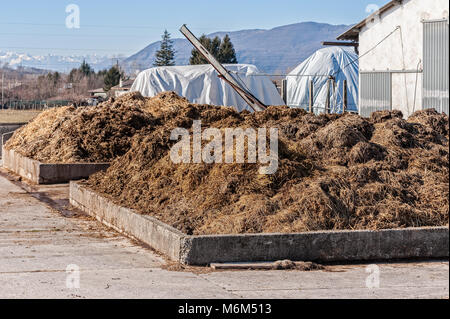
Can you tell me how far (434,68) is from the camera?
19484 millimetres

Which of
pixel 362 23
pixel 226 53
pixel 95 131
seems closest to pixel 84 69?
pixel 226 53

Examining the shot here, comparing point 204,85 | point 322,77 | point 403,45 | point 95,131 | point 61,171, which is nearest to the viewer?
point 61,171

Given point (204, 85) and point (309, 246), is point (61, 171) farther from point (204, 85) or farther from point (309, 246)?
point (204, 85)

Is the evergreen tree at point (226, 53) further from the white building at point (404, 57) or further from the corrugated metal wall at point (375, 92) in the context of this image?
the corrugated metal wall at point (375, 92)

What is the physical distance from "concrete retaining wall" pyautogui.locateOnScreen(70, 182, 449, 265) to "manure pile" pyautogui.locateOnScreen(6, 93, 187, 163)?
28.8ft

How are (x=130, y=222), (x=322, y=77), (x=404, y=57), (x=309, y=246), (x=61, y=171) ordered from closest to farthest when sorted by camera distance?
1. (x=309, y=246)
2. (x=130, y=222)
3. (x=61, y=171)
4. (x=404, y=57)
5. (x=322, y=77)

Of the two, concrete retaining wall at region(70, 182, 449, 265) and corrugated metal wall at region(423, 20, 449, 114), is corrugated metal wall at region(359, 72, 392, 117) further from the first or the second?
concrete retaining wall at region(70, 182, 449, 265)

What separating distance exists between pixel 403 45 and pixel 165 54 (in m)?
99.7

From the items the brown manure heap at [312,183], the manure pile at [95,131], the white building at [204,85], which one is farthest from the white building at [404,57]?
the white building at [204,85]

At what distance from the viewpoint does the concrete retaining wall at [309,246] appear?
853cm

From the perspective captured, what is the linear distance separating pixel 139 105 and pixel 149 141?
290 inches

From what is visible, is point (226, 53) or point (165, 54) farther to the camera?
point (165, 54)

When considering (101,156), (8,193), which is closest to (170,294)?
(8,193)
